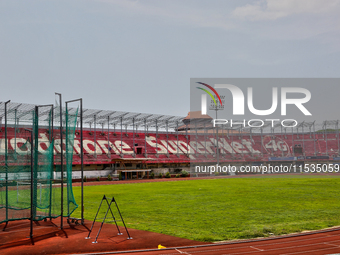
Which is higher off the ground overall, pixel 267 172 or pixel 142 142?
pixel 142 142

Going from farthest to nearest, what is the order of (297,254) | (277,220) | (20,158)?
1. (20,158)
2. (277,220)
3. (297,254)

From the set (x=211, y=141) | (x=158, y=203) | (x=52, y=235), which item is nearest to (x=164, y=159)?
(x=211, y=141)

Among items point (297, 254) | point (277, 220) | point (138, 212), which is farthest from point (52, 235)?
point (277, 220)

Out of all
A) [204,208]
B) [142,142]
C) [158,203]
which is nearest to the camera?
[204,208]

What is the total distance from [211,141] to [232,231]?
232 feet

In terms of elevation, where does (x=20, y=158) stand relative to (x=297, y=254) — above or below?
→ above

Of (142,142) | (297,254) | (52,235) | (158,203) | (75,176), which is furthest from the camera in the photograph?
(142,142)

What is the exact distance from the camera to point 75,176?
178ft

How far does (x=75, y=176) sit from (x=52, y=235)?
41.4m

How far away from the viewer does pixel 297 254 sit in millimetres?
11242

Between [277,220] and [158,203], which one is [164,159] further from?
[277,220]

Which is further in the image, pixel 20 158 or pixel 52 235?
pixel 20 158

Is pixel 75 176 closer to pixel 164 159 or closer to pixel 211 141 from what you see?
pixel 164 159

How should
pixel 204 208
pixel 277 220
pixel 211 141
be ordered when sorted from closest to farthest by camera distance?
pixel 277 220
pixel 204 208
pixel 211 141
